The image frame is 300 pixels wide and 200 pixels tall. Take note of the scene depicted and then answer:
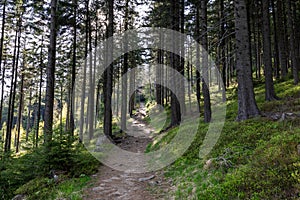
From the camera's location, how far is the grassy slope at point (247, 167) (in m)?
4.15

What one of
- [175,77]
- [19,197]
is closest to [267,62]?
[175,77]

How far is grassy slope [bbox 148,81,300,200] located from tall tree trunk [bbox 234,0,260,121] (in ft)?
2.28

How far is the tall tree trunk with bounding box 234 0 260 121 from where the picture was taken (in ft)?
29.2

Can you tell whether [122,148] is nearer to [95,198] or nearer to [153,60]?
[95,198]

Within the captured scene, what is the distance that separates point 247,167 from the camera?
5.03m

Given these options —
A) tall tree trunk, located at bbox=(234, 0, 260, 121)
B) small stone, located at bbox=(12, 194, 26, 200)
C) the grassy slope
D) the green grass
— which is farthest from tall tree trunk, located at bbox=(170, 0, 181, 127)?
small stone, located at bbox=(12, 194, 26, 200)

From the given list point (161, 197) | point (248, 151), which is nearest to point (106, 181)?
point (161, 197)

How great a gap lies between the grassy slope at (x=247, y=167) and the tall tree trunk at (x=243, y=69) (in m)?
0.69

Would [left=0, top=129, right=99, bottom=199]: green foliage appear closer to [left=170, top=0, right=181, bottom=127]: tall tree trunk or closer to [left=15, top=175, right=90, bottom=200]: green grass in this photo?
[left=15, top=175, right=90, bottom=200]: green grass

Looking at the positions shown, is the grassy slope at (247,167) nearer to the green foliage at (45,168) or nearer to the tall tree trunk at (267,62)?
the green foliage at (45,168)

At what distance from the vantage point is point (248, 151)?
6066 millimetres

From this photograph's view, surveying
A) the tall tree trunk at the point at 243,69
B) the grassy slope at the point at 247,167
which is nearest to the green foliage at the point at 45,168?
the grassy slope at the point at 247,167

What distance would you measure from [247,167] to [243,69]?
517 centimetres

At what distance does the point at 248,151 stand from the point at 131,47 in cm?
1860
